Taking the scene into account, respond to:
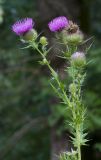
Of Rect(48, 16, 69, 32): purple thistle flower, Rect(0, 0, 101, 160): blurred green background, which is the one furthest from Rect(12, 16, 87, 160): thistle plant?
Rect(0, 0, 101, 160): blurred green background

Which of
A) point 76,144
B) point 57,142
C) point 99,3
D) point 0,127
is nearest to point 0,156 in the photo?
point 57,142

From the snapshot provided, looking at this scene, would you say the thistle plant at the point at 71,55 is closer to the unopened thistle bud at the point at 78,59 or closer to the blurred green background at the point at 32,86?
the unopened thistle bud at the point at 78,59

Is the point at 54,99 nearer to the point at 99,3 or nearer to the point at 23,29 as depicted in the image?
the point at 99,3

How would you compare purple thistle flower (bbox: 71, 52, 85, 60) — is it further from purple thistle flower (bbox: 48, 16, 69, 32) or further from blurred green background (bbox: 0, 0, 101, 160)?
blurred green background (bbox: 0, 0, 101, 160)

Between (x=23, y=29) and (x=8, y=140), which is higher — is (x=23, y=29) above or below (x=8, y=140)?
below

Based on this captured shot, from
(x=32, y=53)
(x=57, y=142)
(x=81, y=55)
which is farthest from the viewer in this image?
(x=32, y=53)

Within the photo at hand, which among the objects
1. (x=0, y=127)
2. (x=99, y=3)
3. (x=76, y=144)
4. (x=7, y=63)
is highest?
(x=99, y=3)

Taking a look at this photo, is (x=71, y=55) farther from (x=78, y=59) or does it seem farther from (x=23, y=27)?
(x=23, y=27)
